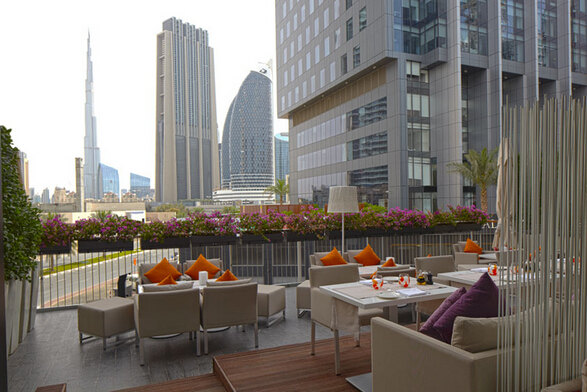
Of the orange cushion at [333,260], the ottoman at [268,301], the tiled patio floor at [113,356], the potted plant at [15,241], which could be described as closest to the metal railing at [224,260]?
the tiled patio floor at [113,356]

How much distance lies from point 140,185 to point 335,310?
4458 inches

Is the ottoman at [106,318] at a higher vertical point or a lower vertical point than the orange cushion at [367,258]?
lower

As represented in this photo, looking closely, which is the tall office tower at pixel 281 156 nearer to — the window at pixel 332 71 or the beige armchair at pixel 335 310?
the window at pixel 332 71

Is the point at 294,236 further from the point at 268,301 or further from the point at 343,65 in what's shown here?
the point at 343,65

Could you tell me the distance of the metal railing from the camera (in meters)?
6.64

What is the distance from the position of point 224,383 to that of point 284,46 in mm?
39299

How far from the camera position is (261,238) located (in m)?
7.43

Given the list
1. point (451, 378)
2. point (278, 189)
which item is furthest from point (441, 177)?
point (451, 378)

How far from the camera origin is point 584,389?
5.73 ft

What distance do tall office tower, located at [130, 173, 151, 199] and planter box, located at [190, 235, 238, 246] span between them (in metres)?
96.1

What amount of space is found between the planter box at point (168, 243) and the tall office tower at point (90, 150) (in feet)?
306

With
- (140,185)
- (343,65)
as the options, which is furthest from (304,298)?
(140,185)

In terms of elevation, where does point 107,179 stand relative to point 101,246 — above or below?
above

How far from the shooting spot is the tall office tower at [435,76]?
83.1 ft
